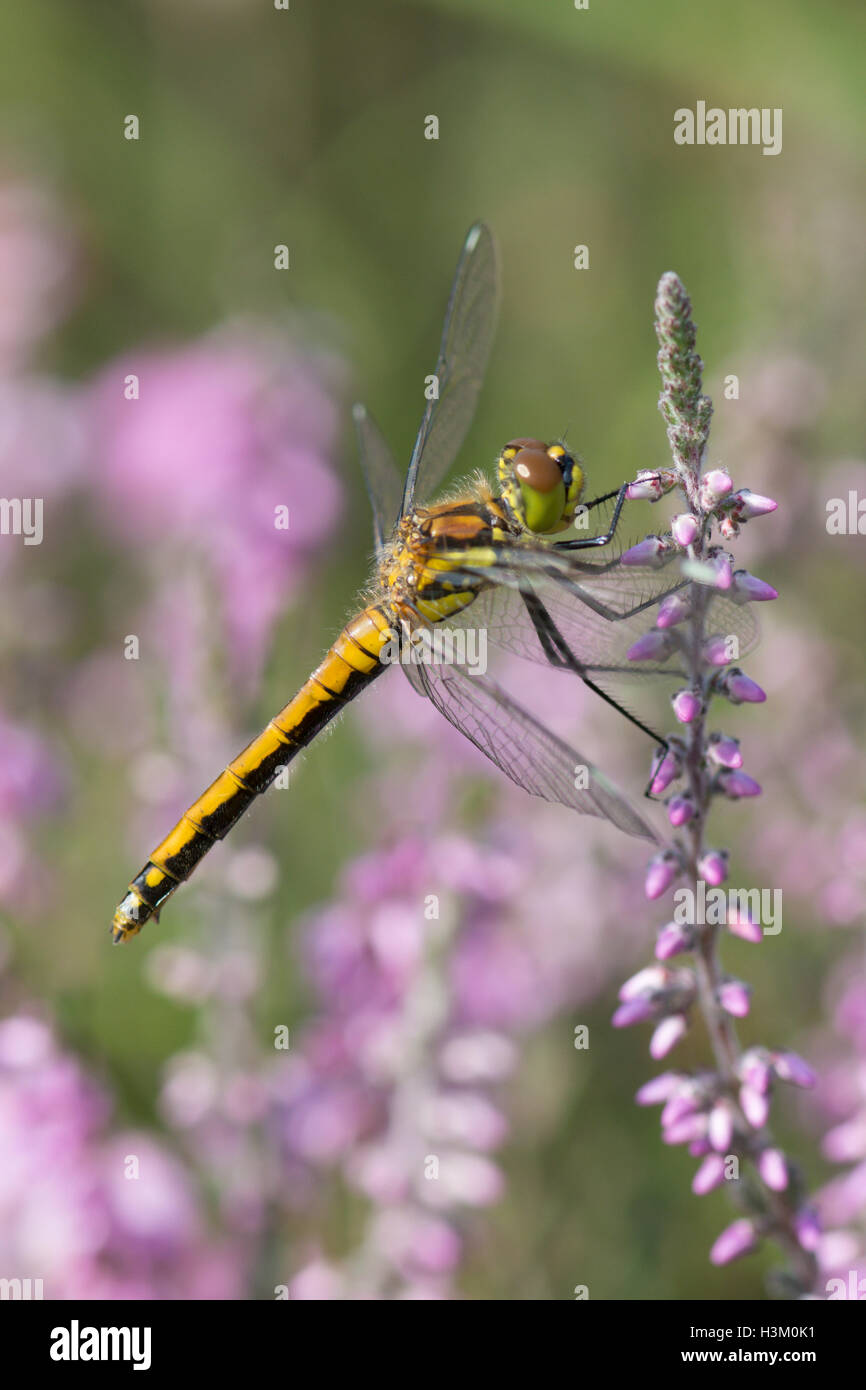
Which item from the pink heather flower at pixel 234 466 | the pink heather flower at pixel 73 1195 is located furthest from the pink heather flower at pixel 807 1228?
the pink heather flower at pixel 234 466

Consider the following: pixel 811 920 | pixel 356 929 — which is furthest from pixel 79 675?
pixel 811 920

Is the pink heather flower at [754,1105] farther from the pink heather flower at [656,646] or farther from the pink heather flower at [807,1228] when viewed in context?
the pink heather flower at [656,646]

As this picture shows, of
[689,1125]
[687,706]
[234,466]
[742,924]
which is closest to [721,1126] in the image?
[689,1125]

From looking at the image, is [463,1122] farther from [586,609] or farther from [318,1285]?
[586,609]

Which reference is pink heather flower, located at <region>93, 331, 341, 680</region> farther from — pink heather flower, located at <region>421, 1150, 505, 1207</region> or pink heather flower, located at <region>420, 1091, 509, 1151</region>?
pink heather flower, located at <region>421, 1150, 505, 1207</region>

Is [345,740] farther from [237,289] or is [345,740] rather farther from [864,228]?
[864,228]

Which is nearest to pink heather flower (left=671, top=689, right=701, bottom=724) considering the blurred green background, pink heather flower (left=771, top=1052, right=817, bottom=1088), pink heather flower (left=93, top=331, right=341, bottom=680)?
pink heather flower (left=771, top=1052, right=817, bottom=1088)
